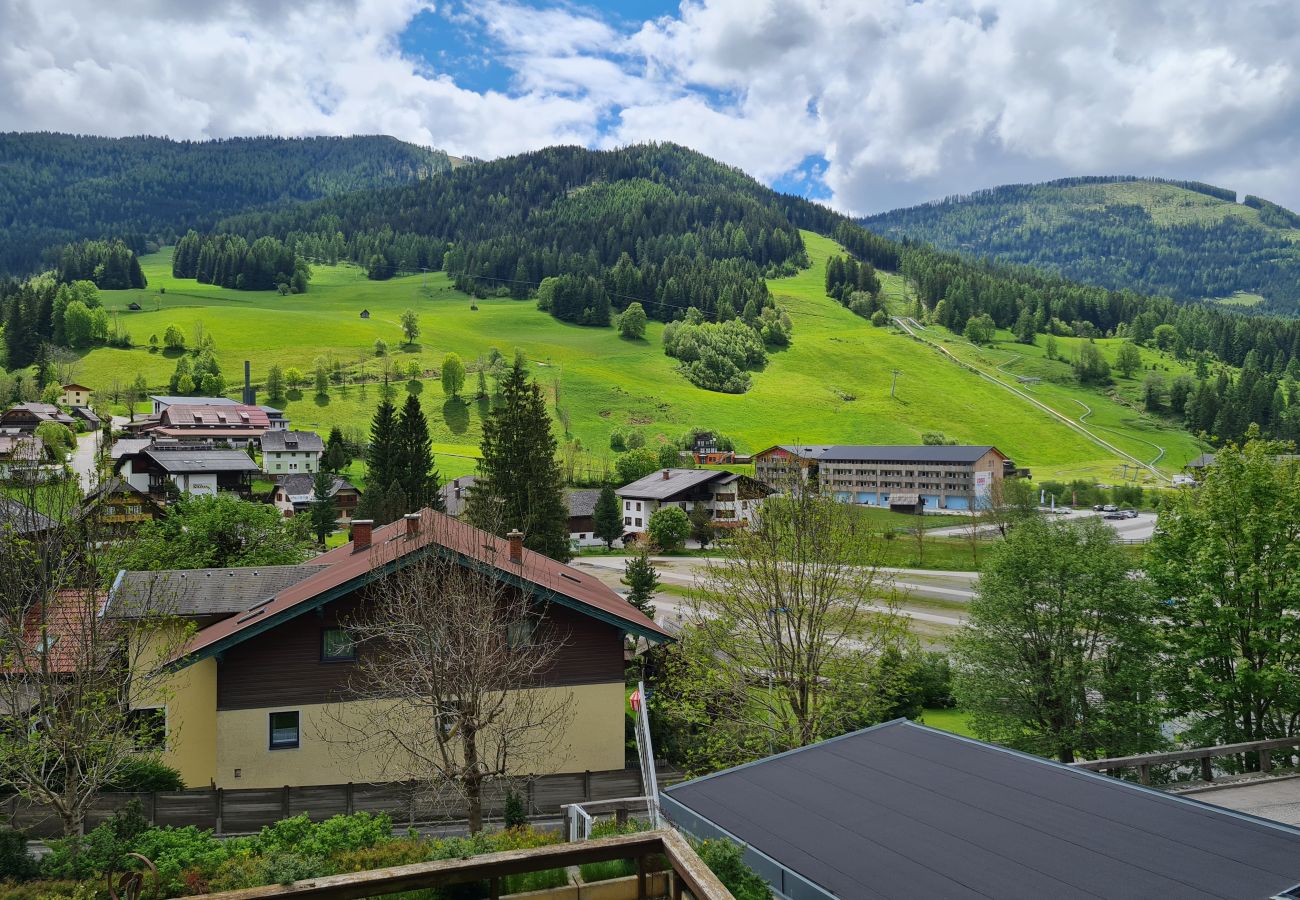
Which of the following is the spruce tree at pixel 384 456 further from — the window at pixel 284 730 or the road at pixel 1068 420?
the road at pixel 1068 420

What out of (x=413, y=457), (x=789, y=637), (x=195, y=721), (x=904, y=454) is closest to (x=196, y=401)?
(x=413, y=457)

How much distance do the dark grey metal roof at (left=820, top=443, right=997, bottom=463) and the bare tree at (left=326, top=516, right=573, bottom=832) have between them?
113 metres

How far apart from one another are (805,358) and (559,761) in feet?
585

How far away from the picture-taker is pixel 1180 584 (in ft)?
82.2

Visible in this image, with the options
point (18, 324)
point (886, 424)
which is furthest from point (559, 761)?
point (18, 324)

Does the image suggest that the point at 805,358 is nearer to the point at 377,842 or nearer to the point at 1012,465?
the point at 1012,465

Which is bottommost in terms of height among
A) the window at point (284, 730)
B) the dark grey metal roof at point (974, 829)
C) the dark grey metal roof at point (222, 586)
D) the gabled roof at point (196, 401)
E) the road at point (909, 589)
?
the road at point (909, 589)

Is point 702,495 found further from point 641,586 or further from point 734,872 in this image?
point 734,872

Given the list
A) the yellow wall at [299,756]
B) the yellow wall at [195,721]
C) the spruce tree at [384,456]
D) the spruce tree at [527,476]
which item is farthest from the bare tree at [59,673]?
the spruce tree at [384,456]

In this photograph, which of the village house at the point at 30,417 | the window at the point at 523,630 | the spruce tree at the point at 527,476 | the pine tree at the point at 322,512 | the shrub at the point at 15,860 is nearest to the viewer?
the shrub at the point at 15,860

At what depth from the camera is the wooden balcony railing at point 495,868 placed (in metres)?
4.98

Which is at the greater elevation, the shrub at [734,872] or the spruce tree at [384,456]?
the spruce tree at [384,456]

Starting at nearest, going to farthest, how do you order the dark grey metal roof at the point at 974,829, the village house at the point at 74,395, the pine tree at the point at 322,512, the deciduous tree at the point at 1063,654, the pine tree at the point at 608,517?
the dark grey metal roof at the point at 974,829, the deciduous tree at the point at 1063,654, the pine tree at the point at 322,512, the pine tree at the point at 608,517, the village house at the point at 74,395

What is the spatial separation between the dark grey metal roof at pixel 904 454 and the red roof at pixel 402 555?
110 meters
